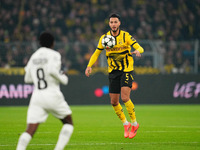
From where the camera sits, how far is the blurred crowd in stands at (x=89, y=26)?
64.3ft

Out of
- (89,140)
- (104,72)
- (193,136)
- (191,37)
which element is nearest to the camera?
(89,140)

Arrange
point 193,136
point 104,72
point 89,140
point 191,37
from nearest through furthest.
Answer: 1. point 89,140
2. point 193,136
3. point 104,72
4. point 191,37

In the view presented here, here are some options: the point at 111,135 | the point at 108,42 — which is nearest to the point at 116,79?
the point at 108,42

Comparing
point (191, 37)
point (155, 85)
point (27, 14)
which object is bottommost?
point (155, 85)

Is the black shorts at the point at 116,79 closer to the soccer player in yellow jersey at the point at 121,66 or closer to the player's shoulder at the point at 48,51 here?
the soccer player in yellow jersey at the point at 121,66

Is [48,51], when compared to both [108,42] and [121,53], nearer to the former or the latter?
[108,42]

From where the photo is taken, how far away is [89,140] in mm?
8930

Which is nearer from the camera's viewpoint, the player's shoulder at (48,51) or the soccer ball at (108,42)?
the player's shoulder at (48,51)

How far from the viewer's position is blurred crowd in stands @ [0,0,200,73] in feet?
64.3

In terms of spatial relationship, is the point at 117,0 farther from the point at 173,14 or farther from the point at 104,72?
the point at 104,72

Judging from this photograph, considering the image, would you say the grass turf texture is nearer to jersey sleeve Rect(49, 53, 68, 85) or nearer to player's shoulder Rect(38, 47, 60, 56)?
jersey sleeve Rect(49, 53, 68, 85)

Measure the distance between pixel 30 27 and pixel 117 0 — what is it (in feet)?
18.2

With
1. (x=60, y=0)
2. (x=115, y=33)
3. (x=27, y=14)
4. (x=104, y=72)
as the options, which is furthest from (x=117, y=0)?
(x=115, y=33)

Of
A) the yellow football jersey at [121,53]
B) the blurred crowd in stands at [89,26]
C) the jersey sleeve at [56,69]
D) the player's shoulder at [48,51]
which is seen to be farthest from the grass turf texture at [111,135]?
the blurred crowd in stands at [89,26]
